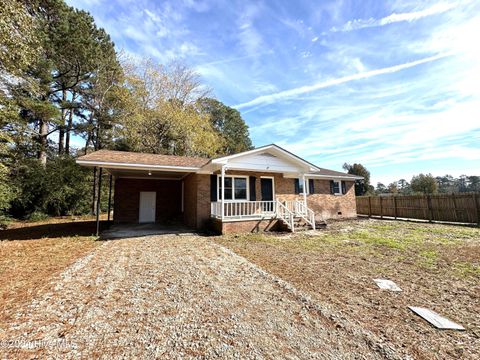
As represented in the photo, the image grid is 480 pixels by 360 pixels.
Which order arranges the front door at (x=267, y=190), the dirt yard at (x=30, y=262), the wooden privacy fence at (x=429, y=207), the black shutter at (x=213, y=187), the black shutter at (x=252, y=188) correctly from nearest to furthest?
1. the dirt yard at (x=30, y=262)
2. the black shutter at (x=213, y=187)
3. the black shutter at (x=252, y=188)
4. the front door at (x=267, y=190)
5. the wooden privacy fence at (x=429, y=207)

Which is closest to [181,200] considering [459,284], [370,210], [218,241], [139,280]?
[218,241]

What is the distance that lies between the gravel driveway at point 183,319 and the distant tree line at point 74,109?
8754 mm

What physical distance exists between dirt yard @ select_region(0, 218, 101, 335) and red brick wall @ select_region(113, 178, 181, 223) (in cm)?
430

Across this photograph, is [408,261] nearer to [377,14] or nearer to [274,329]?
[274,329]

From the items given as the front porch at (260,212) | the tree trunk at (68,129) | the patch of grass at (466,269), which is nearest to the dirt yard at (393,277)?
the patch of grass at (466,269)

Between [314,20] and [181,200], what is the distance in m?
11.9

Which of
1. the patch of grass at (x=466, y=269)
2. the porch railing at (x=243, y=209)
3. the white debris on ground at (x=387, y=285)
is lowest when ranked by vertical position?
the white debris on ground at (x=387, y=285)

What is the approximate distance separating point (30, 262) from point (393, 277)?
341 inches

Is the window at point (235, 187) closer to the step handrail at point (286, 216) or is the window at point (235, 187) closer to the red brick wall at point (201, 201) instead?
the red brick wall at point (201, 201)

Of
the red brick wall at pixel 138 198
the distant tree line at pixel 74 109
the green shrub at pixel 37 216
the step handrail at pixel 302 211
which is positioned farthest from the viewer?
the green shrub at pixel 37 216

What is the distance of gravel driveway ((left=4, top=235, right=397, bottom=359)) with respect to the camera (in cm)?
231

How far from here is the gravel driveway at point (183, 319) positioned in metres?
2.31

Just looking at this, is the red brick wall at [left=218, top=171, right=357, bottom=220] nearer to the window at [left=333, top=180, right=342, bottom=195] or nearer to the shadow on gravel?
the window at [left=333, top=180, right=342, bottom=195]

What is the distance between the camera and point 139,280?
14.0 feet
